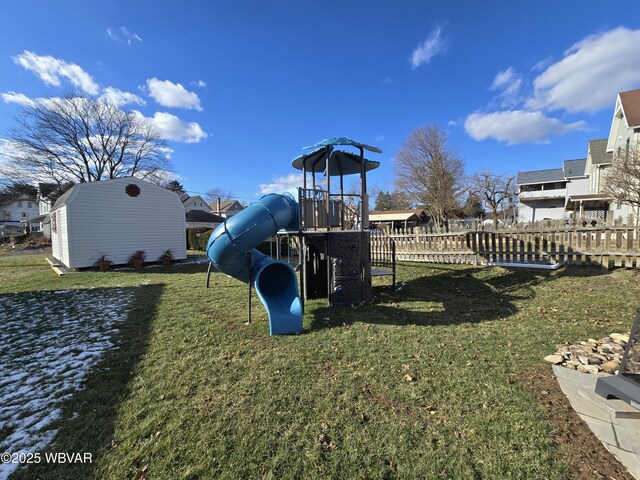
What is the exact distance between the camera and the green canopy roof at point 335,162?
7.31 m

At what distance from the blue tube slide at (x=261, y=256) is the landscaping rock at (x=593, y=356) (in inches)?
143

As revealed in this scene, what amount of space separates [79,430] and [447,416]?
334cm

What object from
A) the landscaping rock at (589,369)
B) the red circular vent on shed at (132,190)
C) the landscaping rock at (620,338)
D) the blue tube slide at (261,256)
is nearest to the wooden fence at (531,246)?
the landscaping rock at (620,338)

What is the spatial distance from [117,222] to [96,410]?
12.5 m

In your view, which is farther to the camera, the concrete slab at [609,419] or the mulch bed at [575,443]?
the concrete slab at [609,419]

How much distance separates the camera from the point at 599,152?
2281cm

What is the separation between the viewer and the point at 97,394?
3.12 meters

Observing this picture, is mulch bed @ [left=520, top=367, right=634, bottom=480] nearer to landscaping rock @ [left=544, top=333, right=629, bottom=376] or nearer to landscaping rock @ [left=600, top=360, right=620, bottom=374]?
landscaping rock @ [left=544, top=333, right=629, bottom=376]

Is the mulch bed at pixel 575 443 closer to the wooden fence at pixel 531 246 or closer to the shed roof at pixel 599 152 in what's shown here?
the wooden fence at pixel 531 246

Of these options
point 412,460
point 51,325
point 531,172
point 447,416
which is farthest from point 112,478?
point 531,172

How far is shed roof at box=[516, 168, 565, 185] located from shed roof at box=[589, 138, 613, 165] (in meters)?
11.4

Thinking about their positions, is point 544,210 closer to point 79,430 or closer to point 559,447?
point 559,447

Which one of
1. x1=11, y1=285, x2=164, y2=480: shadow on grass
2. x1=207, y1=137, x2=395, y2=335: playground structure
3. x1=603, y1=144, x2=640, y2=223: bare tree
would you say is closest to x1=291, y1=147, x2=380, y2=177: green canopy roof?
x1=207, y1=137, x2=395, y2=335: playground structure

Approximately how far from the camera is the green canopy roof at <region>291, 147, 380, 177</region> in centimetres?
731
